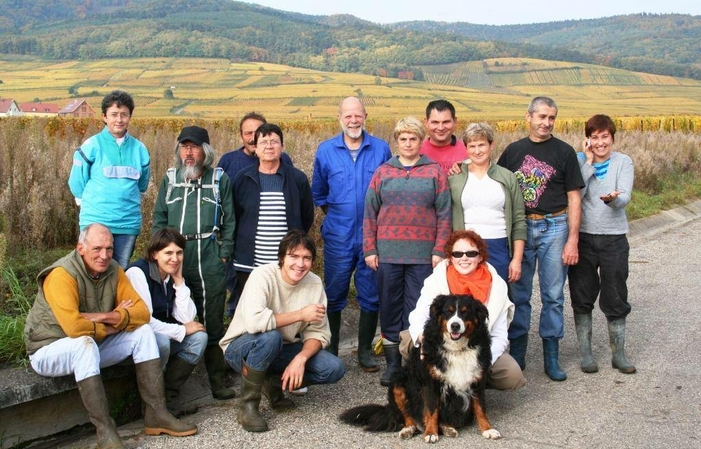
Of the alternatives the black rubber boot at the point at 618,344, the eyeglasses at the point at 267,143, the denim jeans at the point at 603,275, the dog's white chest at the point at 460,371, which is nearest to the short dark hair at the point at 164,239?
the eyeglasses at the point at 267,143

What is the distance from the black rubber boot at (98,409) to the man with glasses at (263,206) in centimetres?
183

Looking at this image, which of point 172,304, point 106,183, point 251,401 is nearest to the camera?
point 251,401

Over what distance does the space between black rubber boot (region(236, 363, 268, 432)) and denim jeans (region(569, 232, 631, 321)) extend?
293cm

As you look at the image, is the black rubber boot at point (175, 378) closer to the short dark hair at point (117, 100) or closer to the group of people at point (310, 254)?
the group of people at point (310, 254)

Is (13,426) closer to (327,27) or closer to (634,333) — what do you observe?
(634,333)

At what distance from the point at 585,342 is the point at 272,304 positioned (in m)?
2.83

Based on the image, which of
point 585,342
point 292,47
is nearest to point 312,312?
point 585,342

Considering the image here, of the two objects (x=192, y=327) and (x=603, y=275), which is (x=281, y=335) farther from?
(x=603, y=275)

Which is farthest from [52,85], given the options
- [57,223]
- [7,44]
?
[57,223]

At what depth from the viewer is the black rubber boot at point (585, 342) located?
22.0 feet

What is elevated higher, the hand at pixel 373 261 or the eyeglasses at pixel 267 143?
A: the eyeglasses at pixel 267 143

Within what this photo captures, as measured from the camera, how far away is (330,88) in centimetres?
9200

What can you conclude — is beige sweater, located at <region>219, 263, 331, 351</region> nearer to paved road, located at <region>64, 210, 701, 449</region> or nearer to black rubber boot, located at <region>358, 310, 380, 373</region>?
paved road, located at <region>64, 210, 701, 449</region>

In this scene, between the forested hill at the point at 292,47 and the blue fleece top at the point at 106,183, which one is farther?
the forested hill at the point at 292,47
